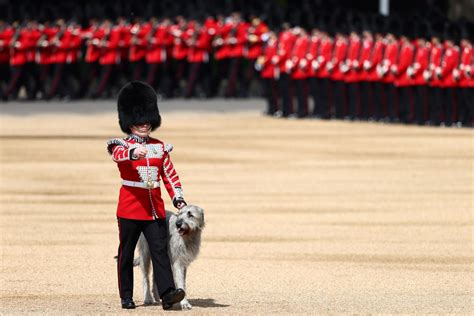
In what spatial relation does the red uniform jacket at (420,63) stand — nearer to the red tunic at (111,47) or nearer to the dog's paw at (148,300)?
the red tunic at (111,47)

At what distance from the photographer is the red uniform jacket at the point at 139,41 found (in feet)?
88.3

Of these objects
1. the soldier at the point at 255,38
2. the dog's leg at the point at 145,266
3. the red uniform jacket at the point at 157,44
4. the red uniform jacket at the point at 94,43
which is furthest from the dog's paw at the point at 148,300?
the red uniform jacket at the point at 94,43

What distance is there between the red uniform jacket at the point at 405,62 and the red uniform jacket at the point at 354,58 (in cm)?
64

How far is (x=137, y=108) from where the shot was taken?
8258 millimetres

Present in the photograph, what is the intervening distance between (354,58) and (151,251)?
14.8 m

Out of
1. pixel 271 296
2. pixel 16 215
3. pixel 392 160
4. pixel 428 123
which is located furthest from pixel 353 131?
pixel 271 296

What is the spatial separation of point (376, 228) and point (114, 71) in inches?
654

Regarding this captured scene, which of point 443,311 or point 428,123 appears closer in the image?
point 443,311

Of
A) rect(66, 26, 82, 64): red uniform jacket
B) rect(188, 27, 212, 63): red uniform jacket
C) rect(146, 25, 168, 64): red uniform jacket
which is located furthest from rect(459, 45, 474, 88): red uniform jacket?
rect(66, 26, 82, 64): red uniform jacket

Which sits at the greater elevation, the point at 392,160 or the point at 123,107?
the point at 123,107

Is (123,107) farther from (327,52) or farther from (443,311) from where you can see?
(327,52)

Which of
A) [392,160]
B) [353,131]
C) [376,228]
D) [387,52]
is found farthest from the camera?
[387,52]

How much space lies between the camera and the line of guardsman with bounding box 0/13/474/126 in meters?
22.0

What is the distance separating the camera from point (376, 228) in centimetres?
1160
